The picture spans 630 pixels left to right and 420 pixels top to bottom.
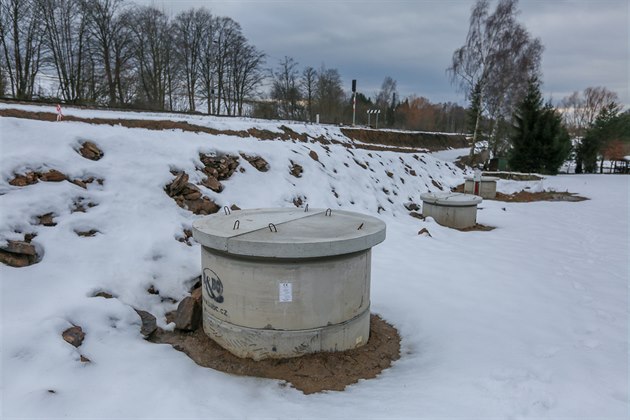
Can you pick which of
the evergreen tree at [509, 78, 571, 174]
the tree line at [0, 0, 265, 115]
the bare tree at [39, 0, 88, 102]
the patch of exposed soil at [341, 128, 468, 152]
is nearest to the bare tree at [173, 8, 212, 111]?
the tree line at [0, 0, 265, 115]

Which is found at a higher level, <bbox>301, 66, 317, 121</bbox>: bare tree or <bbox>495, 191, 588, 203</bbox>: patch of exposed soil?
<bbox>301, 66, 317, 121</bbox>: bare tree

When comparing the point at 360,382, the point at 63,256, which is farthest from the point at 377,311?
the point at 63,256

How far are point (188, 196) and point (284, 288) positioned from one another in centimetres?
368

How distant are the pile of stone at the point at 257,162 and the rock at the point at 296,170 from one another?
0.73 meters

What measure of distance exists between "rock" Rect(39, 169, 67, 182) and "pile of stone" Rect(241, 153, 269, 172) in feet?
12.4

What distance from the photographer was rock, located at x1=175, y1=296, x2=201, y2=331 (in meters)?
4.37

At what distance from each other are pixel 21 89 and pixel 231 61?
2300 cm

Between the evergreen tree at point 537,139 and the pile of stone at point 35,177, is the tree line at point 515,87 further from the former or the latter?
the pile of stone at point 35,177

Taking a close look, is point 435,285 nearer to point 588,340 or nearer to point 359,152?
point 588,340

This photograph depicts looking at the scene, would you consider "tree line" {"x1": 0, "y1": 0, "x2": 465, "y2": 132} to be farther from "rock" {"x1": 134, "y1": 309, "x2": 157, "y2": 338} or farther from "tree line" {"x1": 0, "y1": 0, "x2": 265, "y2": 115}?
"rock" {"x1": 134, "y1": 309, "x2": 157, "y2": 338}

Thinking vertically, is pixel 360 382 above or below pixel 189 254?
below

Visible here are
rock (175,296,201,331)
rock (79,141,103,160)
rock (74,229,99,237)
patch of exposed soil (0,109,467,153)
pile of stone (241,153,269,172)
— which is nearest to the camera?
rock (175,296,201,331)

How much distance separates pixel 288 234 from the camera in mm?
4035

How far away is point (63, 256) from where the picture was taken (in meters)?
4.63
